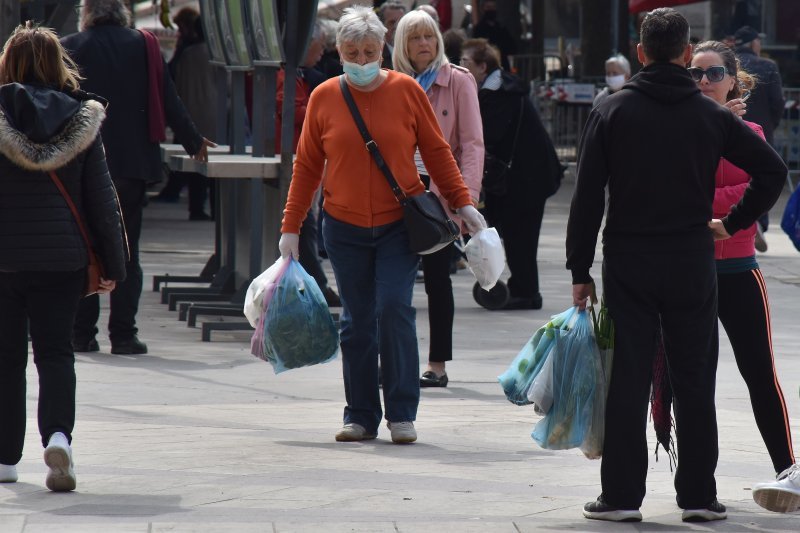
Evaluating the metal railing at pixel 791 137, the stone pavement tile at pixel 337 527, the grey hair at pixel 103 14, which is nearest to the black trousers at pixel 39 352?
the stone pavement tile at pixel 337 527

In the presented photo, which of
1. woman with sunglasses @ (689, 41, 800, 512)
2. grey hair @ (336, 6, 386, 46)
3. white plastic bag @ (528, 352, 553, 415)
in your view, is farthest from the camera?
grey hair @ (336, 6, 386, 46)

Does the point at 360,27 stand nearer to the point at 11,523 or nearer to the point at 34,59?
the point at 34,59

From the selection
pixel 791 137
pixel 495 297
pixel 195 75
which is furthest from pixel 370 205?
pixel 791 137

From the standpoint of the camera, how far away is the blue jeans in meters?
6.61

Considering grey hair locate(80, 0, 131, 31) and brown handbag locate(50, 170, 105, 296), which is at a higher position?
grey hair locate(80, 0, 131, 31)

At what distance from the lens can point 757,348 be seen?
5574 mm

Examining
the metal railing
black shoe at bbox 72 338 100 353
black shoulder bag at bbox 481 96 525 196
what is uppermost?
black shoulder bag at bbox 481 96 525 196

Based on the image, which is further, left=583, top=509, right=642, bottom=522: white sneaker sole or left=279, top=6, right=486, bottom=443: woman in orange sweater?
left=279, top=6, right=486, bottom=443: woman in orange sweater

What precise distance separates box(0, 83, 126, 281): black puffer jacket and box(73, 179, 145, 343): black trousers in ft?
9.97

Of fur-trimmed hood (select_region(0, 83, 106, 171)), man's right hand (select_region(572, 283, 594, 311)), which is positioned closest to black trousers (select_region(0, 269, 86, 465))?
fur-trimmed hood (select_region(0, 83, 106, 171))

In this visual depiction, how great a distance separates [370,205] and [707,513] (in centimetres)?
193

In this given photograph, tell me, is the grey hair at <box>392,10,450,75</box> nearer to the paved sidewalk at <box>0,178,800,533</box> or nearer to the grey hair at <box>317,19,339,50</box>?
the paved sidewalk at <box>0,178,800,533</box>

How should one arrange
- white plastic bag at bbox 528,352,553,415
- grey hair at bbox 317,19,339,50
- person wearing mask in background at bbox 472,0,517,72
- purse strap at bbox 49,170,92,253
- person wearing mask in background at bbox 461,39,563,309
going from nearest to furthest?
white plastic bag at bbox 528,352,553,415, purse strap at bbox 49,170,92,253, person wearing mask in background at bbox 461,39,563,309, grey hair at bbox 317,19,339,50, person wearing mask in background at bbox 472,0,517,72

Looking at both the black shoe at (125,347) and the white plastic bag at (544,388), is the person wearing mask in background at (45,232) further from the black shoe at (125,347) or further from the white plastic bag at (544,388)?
the black shoe at (125,347)
